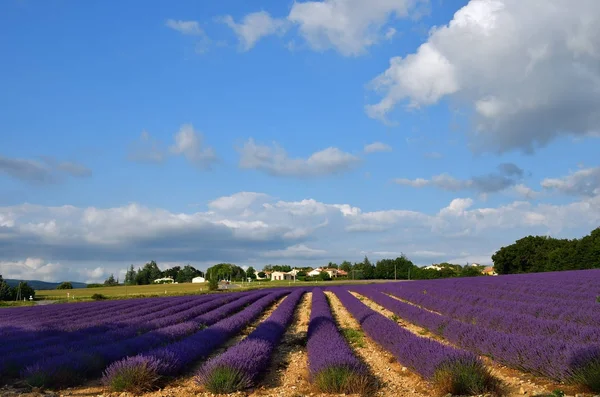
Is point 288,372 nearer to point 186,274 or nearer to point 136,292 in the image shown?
point 136,292

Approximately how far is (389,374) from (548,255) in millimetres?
49827

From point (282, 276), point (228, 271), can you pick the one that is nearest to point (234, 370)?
point (228, 271)

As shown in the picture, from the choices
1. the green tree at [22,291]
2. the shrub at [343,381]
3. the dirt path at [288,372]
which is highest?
the green tree at [22,291]

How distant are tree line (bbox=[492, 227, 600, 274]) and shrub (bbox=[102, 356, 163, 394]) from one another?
1764 inches

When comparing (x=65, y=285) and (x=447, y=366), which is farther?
(x=65, y=285)

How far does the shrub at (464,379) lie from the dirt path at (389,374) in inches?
11.2


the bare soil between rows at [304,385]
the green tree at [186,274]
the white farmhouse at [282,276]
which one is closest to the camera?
the bare soil between rows at [304,385]

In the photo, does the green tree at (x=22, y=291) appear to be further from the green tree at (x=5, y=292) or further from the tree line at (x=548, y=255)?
the tree line at (x=548, y=255)

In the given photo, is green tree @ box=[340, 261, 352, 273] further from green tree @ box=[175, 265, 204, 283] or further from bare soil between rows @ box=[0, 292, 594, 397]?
bare soil between rows @ box=[0, 292, 594, 397]

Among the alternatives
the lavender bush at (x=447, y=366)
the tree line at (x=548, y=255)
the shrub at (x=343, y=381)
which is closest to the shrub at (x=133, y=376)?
the shrub at (x=343, y=381)

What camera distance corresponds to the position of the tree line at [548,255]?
4497 centimetres

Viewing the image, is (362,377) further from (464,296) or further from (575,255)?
(575,255)

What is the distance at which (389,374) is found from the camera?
7.36 meters

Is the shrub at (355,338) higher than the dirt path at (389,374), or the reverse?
the shrub at (355,338)
